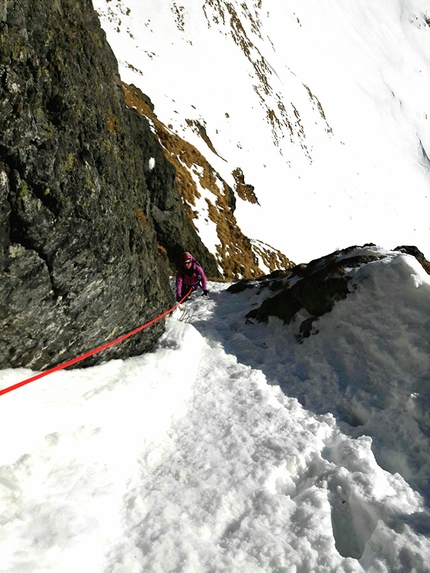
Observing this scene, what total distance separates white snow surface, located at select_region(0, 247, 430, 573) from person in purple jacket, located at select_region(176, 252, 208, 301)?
4.68m

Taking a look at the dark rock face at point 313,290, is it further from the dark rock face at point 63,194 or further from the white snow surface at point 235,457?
the dark rock face at point 63,194

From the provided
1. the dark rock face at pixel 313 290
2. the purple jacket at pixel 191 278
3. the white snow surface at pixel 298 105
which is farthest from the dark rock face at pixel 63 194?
the white snow surface at pixel 298 105

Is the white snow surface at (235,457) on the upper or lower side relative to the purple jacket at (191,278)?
lower

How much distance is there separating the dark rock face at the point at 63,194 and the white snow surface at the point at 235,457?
30.2 inches

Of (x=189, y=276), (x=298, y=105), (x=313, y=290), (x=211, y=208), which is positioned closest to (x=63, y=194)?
(x=313, y=290)

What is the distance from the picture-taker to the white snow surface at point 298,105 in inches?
1524

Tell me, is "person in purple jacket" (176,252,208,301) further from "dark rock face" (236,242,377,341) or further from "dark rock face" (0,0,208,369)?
"dark rock face" (0,0,208,369)

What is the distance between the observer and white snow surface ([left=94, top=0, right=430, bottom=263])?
127ft

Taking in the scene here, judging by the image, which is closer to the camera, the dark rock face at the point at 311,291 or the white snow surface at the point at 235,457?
the white snow surface at the point at 235,457

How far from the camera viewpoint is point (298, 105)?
198 feet

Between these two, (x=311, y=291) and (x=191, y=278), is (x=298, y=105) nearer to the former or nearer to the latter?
(x=191, y=278)

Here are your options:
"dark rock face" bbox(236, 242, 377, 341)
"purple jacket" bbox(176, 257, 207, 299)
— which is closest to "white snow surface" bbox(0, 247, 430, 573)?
"dark rock face" bbox(236, 242, 377, 341)

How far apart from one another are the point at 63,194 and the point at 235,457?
4.32m

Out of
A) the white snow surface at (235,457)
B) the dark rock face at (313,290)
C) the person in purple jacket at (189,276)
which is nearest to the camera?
the white snow surface at (235,457)
